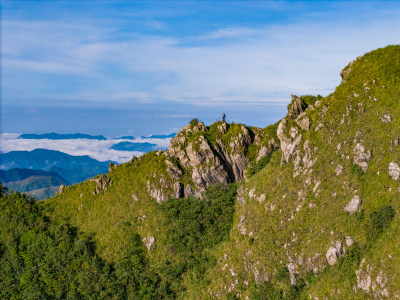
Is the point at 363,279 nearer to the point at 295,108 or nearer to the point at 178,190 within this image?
the point at 295,108

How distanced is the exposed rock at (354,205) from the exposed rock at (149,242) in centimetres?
5452

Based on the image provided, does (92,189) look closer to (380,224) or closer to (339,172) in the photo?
(339,172)


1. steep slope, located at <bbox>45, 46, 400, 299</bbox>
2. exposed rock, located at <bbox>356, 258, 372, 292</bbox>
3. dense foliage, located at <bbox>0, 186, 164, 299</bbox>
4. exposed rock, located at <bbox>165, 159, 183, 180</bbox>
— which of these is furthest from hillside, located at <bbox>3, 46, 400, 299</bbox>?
dense foliage, located at <bbox>0, 186, 164, 299</bbox>

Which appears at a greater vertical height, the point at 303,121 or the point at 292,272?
the point at 303,121

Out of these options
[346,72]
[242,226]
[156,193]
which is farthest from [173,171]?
[346,72]

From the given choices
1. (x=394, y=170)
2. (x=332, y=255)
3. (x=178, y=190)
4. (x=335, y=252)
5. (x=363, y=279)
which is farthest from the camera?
(x=178, y=190)

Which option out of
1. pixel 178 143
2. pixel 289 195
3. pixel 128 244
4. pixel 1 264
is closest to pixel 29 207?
pixel 1 264

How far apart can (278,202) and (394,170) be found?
94.0 feet

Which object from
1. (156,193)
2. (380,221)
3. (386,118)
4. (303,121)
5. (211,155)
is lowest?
(156,193)

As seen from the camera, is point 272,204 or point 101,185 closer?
point 272,204

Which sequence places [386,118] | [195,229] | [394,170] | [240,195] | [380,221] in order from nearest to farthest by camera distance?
[380,221] → [394,170] → [386,118] → [195,229] → [240,195]

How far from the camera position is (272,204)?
298ft

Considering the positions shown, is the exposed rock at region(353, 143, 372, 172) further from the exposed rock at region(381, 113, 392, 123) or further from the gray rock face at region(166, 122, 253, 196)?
the gray rock face at region(166, 122, 253, 196)

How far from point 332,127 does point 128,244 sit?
219 ft
